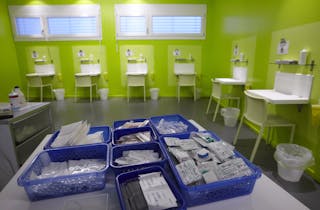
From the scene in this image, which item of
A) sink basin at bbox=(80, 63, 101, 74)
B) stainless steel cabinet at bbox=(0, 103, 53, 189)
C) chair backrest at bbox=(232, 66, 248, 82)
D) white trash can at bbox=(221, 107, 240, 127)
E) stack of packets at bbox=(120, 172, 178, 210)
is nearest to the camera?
stack of packets at bbox=(120, 172, 178, 210)

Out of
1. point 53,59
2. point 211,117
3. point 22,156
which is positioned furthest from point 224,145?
point 53,59

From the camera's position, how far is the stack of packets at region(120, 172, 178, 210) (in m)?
0.61

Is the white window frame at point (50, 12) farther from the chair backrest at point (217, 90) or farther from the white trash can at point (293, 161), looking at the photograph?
the white trash can at point (293, 161)

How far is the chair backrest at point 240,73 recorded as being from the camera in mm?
3432

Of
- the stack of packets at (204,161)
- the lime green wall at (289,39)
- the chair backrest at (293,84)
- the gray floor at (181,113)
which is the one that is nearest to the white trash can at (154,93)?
the gray floor at (181,113)

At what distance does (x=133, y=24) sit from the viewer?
16.9 ft

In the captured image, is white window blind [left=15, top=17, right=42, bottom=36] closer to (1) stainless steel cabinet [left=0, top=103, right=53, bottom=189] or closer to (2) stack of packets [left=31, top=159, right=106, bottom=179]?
(1) stainless steel cabinet [left=0, top=103, right=53, bottom=189]

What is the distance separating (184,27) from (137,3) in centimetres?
144

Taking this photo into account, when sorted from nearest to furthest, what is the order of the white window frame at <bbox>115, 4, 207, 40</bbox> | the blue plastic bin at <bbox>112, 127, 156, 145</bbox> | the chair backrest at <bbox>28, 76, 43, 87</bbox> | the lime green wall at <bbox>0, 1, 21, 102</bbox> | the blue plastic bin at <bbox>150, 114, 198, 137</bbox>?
1. the blue plastic bin at <bbox>112, 127, 156, 145</bbox>
2. the blue plastic bin at <bbox>150, 114, 198, 137</bbox>
3. the lime green wall at <bbox>0, 1, 21, 102</bbox>
4. the chair backrest at <bbox>28, 76, 43, 87</bbox>
5. the white window frame at <bbox>115, 4, 207, 40</bbox>

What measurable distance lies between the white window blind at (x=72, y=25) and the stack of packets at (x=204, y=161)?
17.0 ft

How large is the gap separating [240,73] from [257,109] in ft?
5.42

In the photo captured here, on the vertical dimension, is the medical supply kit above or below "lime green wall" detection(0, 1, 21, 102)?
below

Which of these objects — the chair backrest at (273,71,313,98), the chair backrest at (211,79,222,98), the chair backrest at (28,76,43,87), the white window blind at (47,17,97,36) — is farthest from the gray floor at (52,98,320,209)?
the white window blind at (47,17,97,36)

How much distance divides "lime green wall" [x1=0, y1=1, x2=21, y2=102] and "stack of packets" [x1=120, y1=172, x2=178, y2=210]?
5.78 metres
